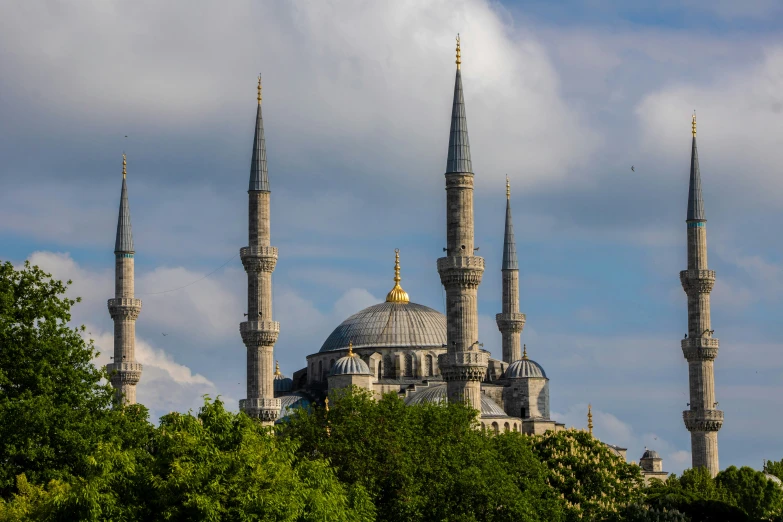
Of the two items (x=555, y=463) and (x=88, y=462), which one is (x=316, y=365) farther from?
(x=88, y=462)

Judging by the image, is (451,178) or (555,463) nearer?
(555,463)

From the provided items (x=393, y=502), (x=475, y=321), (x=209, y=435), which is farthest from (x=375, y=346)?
(x=209, y=435)

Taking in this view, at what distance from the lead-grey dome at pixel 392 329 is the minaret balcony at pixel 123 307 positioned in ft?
37.9

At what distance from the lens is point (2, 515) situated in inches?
1444

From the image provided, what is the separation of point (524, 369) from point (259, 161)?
60.0 ft

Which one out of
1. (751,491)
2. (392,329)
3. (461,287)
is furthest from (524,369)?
(751,491)

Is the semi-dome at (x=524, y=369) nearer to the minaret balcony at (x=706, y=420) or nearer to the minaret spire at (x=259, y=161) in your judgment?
the minaret balcony at (x=706, y=420)

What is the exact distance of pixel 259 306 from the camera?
76.7 metres

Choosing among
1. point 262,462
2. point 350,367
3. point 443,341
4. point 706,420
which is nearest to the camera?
point 262,462

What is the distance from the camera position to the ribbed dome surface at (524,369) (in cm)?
8431

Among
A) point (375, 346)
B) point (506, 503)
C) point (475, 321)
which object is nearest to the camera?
point (506, 503)

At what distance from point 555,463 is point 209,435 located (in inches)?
878

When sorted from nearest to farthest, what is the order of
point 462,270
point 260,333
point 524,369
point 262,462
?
point 262,462, point 462,270, point 260,333, point 524,369

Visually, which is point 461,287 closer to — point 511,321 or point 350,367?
point 350,367
